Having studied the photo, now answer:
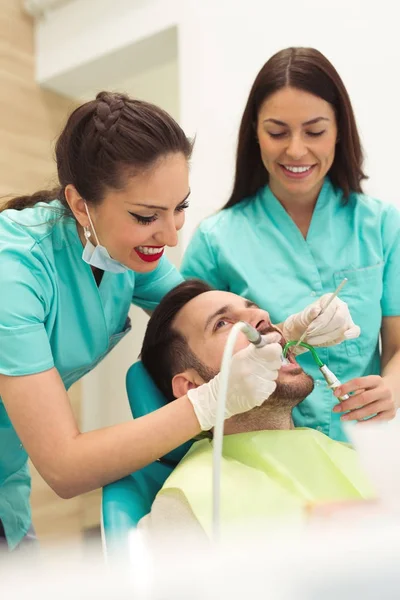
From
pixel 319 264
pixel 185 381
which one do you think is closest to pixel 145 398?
pixel 185 381

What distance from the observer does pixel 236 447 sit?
1420 millimetres

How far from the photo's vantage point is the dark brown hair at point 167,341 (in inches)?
61.0

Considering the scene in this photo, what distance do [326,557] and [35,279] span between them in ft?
3.35

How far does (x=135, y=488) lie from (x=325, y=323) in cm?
54

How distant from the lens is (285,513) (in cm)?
119

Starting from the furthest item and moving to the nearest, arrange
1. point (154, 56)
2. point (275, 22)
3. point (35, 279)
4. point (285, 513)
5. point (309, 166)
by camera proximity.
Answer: point (154, 56)
point (275, 22)
point (309, 166)
point (35, 279)
point (285, 513)

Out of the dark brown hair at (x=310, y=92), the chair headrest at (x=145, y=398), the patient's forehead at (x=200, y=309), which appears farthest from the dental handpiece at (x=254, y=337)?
the dark brown hair at (x=310, y=92)

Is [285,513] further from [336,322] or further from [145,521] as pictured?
[336,322]

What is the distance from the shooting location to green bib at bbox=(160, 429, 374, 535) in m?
1.18

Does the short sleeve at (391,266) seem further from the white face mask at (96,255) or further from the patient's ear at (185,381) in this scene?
the white face mask at (96,255)

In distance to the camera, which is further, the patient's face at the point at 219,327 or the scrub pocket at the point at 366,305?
the scrub pocket at the point at 366,305

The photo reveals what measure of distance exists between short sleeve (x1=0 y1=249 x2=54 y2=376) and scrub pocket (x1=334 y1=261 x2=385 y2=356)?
786 mm

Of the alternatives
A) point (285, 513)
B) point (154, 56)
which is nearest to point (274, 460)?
point (285, 513)

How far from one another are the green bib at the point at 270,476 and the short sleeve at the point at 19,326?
13.6 inches
